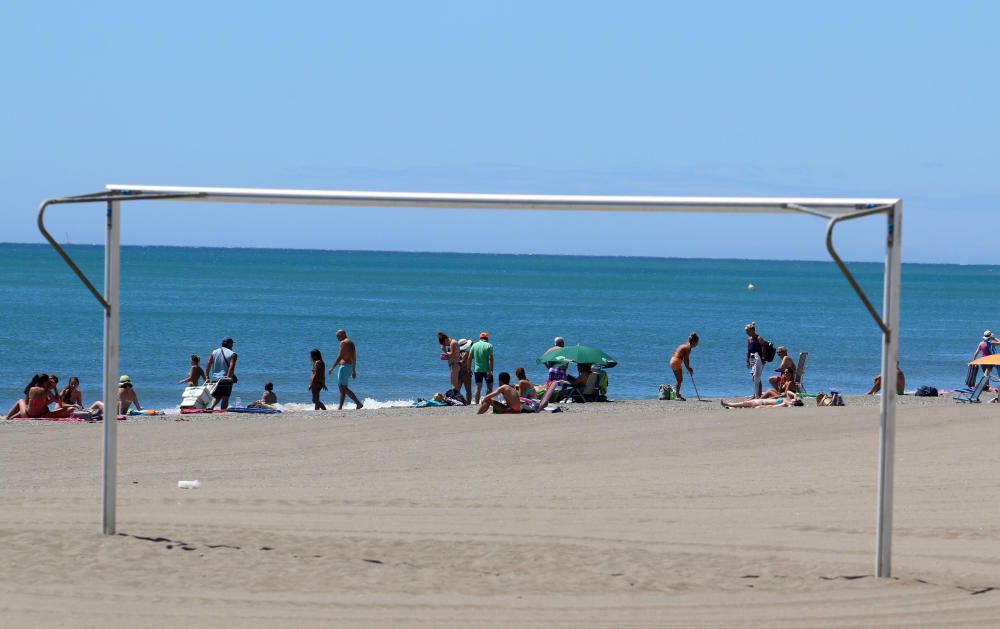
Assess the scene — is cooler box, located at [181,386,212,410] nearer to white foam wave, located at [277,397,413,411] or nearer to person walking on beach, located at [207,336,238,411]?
person walking on beach, located at [207,336,238,411]

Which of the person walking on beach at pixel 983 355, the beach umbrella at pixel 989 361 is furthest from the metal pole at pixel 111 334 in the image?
the person walking on beach at pixel 983 355

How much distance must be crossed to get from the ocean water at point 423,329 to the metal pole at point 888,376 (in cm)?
2188

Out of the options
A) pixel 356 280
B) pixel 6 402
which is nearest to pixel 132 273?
pixel 356 280

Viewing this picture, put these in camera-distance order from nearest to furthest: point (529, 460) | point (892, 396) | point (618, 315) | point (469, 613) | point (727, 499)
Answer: point (469, 613) < point (892, 396) < point (727, 499) < point (529, 460) < point (618, 315)

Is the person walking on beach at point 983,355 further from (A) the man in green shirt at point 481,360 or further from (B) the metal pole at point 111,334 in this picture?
(B) the metal pole at point 111,334

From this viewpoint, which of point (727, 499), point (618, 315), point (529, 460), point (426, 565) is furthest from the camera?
point (618, 315)

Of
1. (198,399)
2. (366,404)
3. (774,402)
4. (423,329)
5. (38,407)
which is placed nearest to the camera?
(38,407)

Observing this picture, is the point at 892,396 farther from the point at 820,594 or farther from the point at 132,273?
the point at 132,273

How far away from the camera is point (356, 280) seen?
412ft

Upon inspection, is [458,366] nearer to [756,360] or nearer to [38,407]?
[756,360]

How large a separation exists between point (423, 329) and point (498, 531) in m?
50.6

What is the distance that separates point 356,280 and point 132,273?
73.1 feet

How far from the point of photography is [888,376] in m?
7.66

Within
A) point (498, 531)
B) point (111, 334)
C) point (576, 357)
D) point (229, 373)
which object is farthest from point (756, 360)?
point (111, 334)
